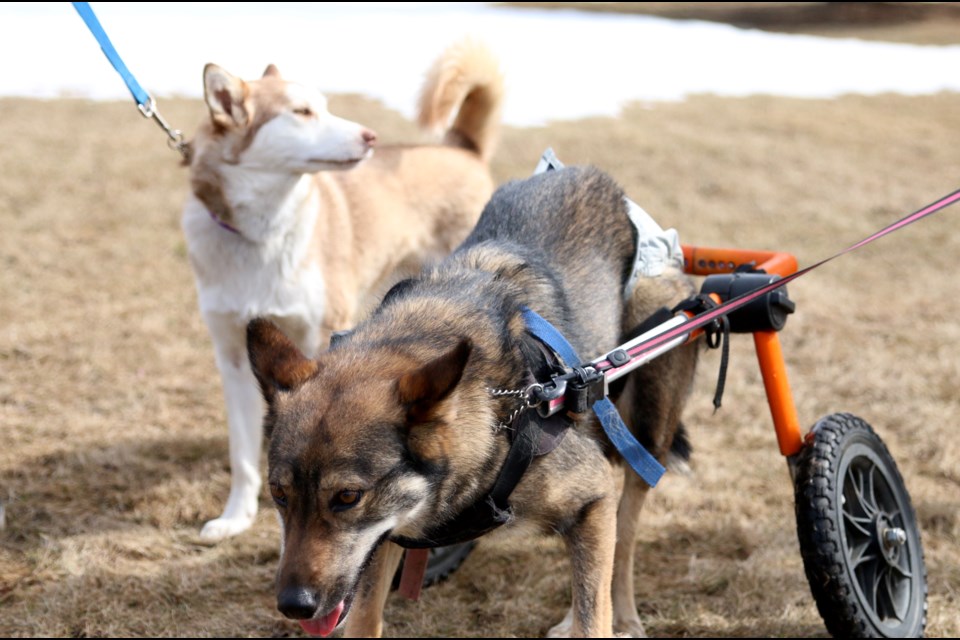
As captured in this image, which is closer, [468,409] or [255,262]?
[468,409]

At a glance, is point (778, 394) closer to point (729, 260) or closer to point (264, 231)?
point (729, 260)

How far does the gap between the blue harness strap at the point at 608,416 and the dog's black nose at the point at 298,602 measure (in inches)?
39.2

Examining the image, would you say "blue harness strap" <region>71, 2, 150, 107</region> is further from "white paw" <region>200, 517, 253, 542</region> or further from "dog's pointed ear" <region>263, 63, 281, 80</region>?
"white paw" <region>200, 517, 253, 542</region>

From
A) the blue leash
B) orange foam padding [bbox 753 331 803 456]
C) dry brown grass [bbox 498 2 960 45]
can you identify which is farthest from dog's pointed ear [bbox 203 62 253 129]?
orange foam padding [bbox 753 331 803 456]

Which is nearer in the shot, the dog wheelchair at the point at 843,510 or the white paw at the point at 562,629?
the dog wheelchair at the point at 843,510

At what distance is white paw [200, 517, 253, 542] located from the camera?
426 cm

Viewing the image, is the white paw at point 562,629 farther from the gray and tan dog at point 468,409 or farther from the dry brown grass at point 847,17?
the dry brown grass at point 847,17

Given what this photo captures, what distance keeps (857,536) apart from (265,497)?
2.76 m

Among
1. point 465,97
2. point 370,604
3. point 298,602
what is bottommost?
point 370,604

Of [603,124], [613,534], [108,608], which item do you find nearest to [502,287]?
[613,534]

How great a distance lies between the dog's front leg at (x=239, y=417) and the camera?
14.3 feet

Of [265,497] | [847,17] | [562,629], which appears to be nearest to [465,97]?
[265,497]

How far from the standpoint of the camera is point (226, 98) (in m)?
4.19

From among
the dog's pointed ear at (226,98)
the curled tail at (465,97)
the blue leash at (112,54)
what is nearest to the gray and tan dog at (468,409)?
the dog's pointed ear at (226,98)
